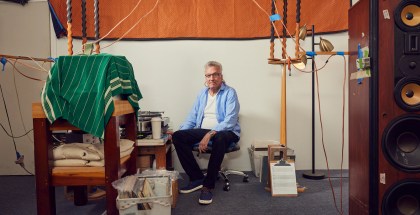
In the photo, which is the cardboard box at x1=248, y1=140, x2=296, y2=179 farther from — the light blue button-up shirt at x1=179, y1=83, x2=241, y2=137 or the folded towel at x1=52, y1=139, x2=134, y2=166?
the folded towel at x1=52, y1=139, x2=134, y2=166

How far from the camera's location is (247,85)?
114 inches

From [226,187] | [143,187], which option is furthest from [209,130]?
[143,187]

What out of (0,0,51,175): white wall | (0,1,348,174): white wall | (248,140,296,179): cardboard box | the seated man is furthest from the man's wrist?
(0,0,51,175): white wall

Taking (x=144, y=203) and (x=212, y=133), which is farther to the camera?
(x=212, y=133)

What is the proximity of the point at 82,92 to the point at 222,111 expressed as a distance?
1.40 m

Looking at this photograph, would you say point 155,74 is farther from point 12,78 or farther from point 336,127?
point 336,127

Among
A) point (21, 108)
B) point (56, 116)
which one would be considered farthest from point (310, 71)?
point (21, 108)

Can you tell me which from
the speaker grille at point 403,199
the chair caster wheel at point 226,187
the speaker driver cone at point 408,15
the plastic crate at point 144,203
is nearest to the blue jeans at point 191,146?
the chair caster wheel at point 226,187

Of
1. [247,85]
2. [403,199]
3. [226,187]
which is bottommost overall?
[226,187]

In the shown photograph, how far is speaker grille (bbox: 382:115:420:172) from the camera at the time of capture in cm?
116

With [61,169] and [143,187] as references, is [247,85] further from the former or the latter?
[61,169]

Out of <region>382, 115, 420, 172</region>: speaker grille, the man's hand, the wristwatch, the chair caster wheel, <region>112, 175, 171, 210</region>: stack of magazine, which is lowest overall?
the chair caster wheel

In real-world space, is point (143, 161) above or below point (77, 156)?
below

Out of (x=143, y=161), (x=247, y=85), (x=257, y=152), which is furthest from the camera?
(x=247, y=85)
